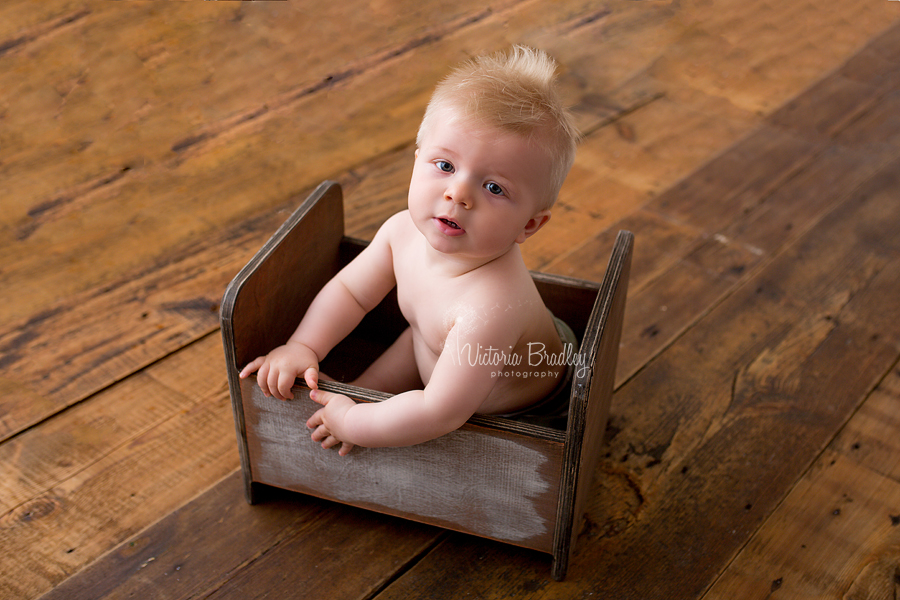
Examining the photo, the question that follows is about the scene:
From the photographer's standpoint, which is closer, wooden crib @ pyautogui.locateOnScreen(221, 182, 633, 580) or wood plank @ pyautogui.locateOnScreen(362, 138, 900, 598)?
wooden crib @ pyautogui.locateOnScreen(221, 182, 633, 580)

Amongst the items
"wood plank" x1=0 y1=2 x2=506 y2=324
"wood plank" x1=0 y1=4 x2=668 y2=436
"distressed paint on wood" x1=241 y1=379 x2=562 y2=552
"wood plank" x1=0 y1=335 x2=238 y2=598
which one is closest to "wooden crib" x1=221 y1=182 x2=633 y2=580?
"distressed paint on wood" x1=241 y1=379 x2=562 y2=552

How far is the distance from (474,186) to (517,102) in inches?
3.0

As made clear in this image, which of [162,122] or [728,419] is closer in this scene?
[728,419]

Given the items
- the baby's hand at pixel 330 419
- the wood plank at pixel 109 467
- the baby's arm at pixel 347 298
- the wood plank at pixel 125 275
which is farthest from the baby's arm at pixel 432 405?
the wood plank at pixel 125 275

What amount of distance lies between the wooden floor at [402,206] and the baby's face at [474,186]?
33 centimetres

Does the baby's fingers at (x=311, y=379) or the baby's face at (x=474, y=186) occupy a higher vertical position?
the baby's face at (x=474, y=186)

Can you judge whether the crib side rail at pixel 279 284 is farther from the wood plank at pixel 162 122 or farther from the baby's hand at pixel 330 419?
the wood plank at pixel 162 122

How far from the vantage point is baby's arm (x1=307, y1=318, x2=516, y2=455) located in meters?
0.72

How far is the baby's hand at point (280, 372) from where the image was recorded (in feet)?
2.52

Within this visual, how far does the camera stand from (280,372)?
0.77 meters

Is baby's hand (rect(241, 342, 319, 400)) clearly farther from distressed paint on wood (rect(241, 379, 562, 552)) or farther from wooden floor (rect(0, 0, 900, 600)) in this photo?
wooden floor (rect(0, 0, 900, 600))

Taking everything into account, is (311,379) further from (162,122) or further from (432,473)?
(162,122)

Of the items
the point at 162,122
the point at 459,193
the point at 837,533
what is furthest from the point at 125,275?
the point at 837,533

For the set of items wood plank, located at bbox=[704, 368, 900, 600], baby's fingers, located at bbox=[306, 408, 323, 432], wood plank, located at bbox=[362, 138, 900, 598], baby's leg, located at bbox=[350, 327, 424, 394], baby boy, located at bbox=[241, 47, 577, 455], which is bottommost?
wood plank, located at bbox=[704, 368, 900, 600]
